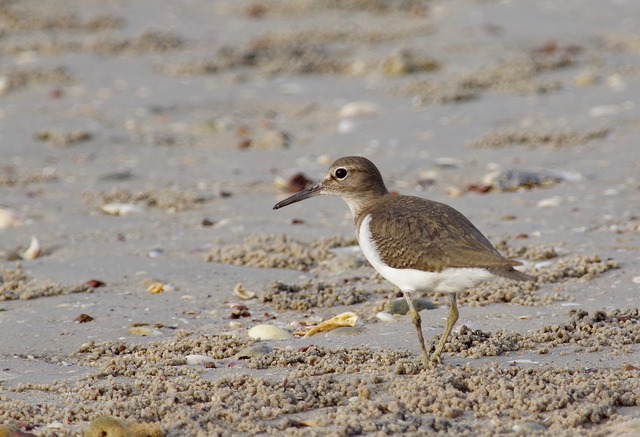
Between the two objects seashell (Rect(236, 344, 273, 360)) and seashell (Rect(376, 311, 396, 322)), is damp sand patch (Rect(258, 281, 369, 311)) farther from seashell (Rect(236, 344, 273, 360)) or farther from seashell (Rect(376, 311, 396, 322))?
seashell (Rect(236, 344, 273, 360))

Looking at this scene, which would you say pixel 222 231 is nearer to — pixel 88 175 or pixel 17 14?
pixel 88 175

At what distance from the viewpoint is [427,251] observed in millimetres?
4570

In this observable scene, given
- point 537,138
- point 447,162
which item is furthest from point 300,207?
point 537,138

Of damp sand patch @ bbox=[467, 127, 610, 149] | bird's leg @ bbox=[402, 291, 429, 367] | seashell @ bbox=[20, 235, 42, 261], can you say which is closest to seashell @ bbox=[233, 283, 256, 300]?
bird's leg @ bbox=[402, 291, 429, 367]

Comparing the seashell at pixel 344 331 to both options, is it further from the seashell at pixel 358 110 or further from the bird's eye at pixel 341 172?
the seashell at pixel 358 110

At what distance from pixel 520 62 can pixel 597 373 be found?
290 inches

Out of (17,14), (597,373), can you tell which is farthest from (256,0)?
(597,373)

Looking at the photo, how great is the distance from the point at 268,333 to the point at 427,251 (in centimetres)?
100

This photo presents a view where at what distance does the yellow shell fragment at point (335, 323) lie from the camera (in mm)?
5125

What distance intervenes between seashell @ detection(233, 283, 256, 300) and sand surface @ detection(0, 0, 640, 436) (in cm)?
2

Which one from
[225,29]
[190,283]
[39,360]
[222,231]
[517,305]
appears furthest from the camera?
[225,29]

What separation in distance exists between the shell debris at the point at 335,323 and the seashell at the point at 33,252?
2.44m

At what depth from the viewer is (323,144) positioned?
Answer: 31.3 feet

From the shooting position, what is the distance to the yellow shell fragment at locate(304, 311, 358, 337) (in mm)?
5125
